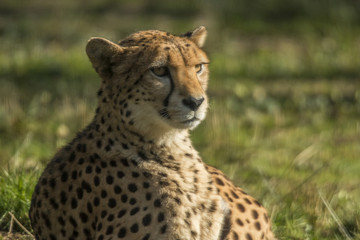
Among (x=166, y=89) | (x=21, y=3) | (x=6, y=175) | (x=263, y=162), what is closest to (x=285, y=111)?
(x=263, y=162)

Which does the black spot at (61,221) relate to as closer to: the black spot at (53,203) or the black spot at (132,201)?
the black spot at (53,203)

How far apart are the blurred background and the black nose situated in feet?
3.79

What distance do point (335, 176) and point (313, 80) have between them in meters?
2.47

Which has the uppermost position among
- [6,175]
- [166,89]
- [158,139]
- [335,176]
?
[166,89]

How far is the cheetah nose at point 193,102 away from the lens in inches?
129

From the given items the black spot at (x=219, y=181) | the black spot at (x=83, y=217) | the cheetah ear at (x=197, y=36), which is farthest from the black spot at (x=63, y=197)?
the cheetah ear at (x=197, y=36)

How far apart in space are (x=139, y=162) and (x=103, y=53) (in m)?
0.51

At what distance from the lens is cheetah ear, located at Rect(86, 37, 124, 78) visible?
3410 millimetres

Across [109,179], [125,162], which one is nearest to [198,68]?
[125,162]

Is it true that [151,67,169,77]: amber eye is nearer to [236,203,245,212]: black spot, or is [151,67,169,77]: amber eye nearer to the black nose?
the black nose

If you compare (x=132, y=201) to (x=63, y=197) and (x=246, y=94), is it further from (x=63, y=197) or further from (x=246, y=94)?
(x=246, y=94)

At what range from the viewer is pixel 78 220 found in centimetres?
339

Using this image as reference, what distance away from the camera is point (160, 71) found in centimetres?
336

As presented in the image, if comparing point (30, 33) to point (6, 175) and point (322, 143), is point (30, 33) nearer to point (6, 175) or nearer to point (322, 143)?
point (322, 143)
